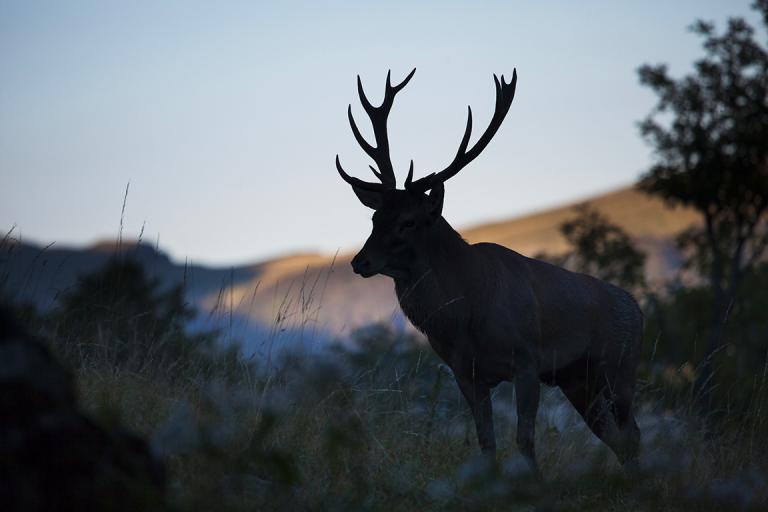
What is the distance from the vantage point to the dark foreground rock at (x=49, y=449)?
265 cm

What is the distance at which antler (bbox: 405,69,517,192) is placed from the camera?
6.82m

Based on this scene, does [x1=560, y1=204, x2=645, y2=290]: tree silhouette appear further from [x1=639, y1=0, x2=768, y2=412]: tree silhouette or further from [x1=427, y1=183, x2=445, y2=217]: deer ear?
[x1=427, y1=183, x2=445, y2=217]: deer ear

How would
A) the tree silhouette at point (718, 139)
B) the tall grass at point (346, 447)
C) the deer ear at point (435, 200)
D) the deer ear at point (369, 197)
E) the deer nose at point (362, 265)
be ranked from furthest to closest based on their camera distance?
1. the tree silhouette at point (718, 139)
2. the deer ear at point (369, 197)
3. the deer ear at point (435, 200)
4. the deer nose at point (362, 265)
5. the tall grass at point (346, 447)

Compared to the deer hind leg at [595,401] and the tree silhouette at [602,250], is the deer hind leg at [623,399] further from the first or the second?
the tree silhouette at [602,250]

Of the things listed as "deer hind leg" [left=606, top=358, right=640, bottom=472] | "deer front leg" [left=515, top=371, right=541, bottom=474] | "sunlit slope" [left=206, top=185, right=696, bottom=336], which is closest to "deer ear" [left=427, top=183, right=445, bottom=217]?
"sunlit slope" [left=206, top=185, right=696, bottom=336]

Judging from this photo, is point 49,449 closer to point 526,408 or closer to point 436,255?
point 526,408

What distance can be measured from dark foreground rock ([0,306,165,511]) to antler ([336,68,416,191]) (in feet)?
14.0

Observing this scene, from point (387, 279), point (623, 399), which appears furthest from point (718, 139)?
point (387, 279)

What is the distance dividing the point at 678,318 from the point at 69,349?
79.7ft

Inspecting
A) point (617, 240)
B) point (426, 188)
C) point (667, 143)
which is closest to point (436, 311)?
point (426, 188)

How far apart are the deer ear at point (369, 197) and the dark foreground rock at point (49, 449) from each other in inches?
167

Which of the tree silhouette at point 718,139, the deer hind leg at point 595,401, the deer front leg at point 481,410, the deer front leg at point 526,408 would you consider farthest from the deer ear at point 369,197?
the tree silhouette at point 718,139

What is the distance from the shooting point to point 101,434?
115 inches

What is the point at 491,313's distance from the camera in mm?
6504
